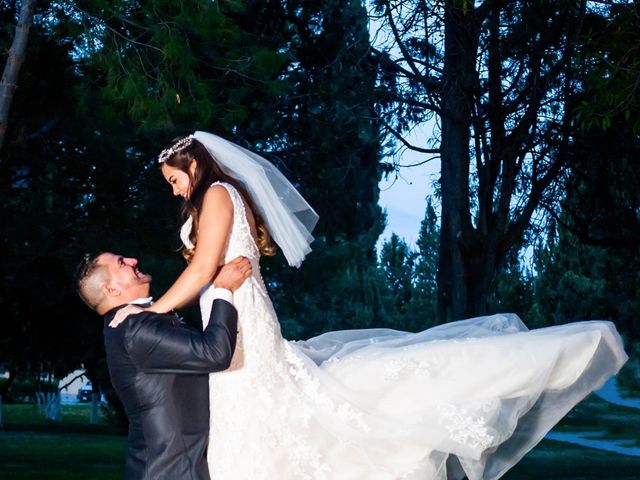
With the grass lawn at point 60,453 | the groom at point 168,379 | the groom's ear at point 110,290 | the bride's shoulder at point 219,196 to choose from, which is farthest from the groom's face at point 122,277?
the grass lawn at point 60,453

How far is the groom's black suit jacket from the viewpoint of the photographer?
3639mm

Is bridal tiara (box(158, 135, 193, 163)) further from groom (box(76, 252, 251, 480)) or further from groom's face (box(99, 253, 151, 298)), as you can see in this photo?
groom (box(76, 252, 251, 480))

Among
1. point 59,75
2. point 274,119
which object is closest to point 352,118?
point 274,119

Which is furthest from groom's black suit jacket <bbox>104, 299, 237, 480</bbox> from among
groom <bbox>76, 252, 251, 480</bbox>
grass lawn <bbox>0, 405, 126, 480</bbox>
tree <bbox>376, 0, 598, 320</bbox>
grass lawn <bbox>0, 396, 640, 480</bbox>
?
grass lawn <bbox>0, 405, 126, 480</bbox>

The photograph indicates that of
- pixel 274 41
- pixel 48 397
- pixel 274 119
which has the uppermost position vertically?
pixel 274 41

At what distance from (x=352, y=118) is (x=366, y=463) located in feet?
28.9

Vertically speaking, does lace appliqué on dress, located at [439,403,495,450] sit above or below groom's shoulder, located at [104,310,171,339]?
below

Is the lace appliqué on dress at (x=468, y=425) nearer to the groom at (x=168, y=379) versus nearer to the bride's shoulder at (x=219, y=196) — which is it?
the groom at (x=168, y=379)

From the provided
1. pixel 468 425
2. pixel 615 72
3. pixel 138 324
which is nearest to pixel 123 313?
pixel 138 324

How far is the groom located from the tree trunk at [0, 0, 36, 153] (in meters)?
5.06

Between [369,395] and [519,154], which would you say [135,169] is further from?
[369,395]

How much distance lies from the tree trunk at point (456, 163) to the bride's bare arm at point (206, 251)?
7.85 m

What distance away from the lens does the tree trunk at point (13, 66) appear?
8.46 meters

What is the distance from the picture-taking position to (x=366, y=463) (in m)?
3.96
